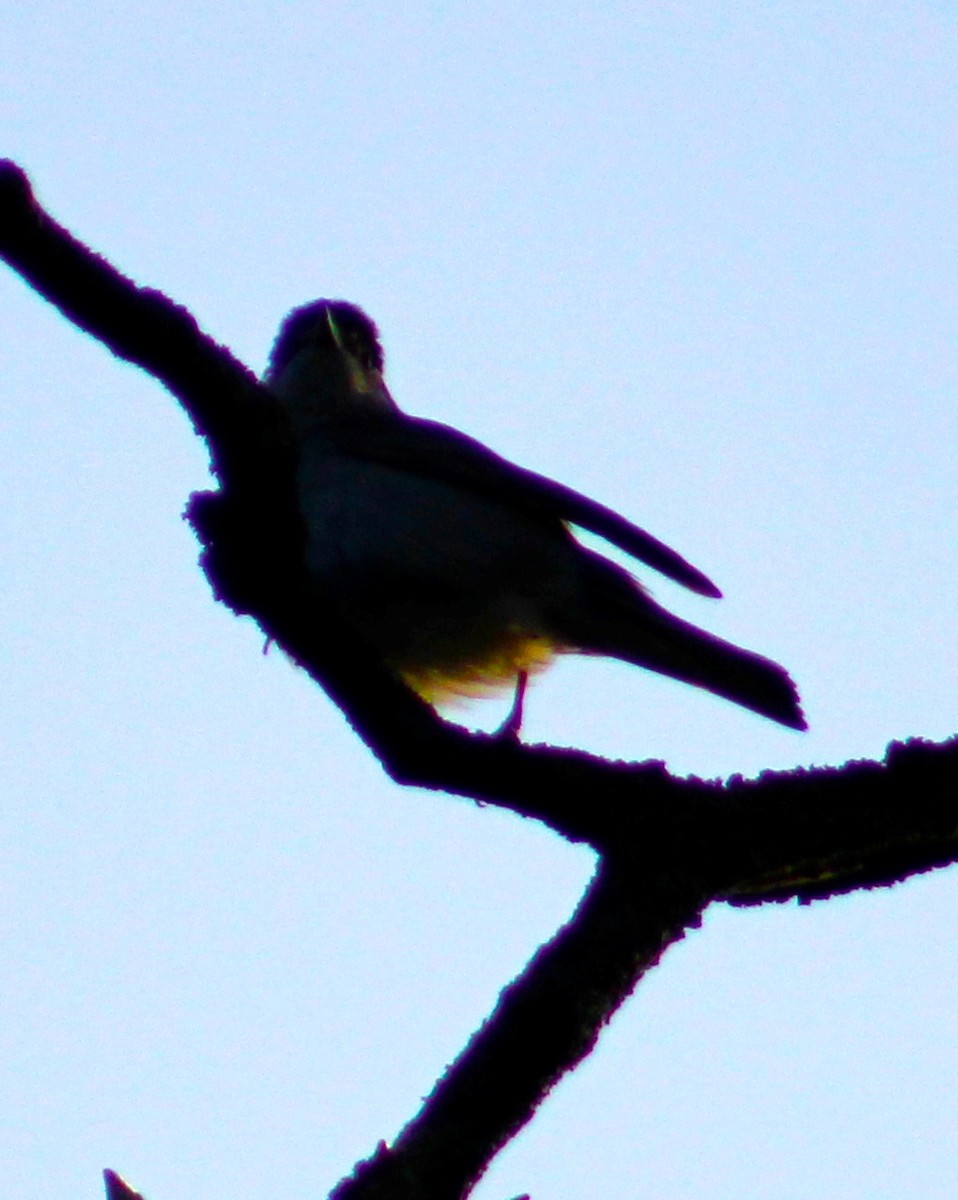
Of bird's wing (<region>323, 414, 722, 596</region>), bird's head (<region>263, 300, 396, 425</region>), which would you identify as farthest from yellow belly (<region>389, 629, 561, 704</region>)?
bird's head (<region>263, 300, 396, 425</region>)

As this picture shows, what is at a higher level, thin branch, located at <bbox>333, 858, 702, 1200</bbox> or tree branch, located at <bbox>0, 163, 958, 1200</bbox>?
tree branch, located at <bbox>0, 163, 958, 1200</bbox>

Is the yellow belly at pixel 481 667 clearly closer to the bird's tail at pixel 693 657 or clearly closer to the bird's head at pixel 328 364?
the bird's tail at pixel 693 657

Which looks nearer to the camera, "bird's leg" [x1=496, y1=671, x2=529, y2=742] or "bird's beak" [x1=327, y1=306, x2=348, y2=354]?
"bird's leg" [x1=496, y1=671, x2=529, y2=742]

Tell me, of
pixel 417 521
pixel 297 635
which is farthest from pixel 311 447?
pixel 297 635

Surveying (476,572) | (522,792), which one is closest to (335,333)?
(476,572)

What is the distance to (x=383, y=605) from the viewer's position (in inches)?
248

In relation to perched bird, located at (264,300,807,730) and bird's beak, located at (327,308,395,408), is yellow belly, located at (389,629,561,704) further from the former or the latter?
bird's beak, located at (327,308,395,408)

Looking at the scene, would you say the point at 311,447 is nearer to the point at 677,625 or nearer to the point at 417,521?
the point at 417,521

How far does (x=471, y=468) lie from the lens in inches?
267

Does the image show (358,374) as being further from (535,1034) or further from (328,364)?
(535,1034)

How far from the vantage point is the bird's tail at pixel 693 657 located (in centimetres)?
567

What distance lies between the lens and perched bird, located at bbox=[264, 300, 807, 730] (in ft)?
20.2

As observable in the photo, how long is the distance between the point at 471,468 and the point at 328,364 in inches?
54.9

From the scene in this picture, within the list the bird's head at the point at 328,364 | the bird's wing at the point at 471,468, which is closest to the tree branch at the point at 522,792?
the bird's wing at the point at 471,468
